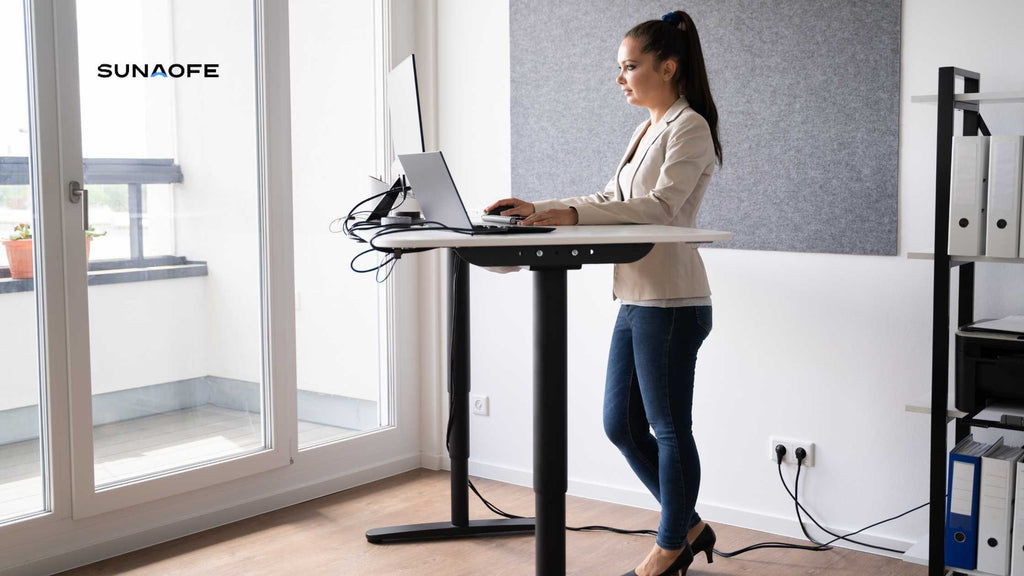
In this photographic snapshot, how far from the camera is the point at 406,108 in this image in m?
2.31

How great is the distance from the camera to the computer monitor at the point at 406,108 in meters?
2.21

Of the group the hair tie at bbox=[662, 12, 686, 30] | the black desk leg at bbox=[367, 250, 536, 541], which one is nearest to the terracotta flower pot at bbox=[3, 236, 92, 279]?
the black desk leg at bbox=[367, 250, 536, 541]

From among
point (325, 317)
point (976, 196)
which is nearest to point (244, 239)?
point (325, 317)

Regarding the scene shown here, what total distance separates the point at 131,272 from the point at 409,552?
117 cm

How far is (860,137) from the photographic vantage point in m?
2.72

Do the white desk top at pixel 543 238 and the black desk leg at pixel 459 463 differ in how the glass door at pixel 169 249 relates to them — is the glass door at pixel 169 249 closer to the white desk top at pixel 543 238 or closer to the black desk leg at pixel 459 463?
the black desk leg at pixel 459 463

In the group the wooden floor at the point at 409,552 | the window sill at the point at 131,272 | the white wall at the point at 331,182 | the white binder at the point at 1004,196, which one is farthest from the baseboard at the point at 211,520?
the white binder at the point at 1004,196

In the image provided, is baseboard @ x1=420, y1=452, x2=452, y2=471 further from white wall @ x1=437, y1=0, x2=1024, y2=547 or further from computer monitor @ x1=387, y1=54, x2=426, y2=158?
computer monitor @ x1=387, y1=54, x2=426, y2=158

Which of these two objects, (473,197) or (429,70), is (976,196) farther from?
(429,70)

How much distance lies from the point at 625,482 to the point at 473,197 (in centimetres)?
120

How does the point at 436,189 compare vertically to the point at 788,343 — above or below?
above

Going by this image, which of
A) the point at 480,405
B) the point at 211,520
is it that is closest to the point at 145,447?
the point at 211,520

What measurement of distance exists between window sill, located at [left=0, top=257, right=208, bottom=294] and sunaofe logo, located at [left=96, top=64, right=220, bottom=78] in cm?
55

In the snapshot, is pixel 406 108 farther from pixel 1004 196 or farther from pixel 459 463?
pixel 1004 196
